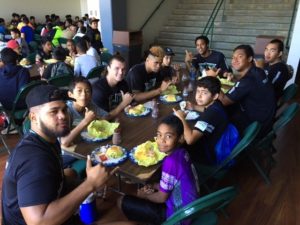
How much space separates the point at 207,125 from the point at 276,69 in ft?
7.01

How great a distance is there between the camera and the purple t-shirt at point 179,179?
172cm

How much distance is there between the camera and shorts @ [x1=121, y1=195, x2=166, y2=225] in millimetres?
1926

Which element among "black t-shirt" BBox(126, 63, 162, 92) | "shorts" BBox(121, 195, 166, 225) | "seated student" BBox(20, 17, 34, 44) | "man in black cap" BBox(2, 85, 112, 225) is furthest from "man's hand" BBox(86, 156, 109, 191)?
"seated student" BBox(20, 17, 34, 44)

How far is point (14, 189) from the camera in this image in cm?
139

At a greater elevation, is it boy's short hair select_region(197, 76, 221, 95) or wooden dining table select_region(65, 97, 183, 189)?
boy's short hair select_region(197, 76, 221, 95)

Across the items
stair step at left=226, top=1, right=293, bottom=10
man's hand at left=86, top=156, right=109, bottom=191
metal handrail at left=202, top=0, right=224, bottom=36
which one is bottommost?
man's hand at left=86, top=156, right=109, bottom=191

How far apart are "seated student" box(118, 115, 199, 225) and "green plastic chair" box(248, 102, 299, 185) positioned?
134cm

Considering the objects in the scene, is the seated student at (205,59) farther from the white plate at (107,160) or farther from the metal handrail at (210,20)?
the metal handrail at (210,20)

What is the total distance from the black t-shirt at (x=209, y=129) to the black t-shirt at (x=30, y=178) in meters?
1.32

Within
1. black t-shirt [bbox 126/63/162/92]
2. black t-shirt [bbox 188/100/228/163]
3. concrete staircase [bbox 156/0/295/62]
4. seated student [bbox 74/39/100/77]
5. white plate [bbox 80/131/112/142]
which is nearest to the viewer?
white plate [bbox 80/131/112/142]

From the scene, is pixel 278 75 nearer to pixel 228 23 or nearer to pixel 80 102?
pixel 80 102

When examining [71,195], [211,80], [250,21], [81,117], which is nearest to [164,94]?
[211,80]

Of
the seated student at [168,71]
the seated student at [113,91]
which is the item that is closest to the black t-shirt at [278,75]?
the seated student at [168,71]

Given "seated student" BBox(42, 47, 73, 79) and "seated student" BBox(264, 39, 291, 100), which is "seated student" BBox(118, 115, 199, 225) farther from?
"seated student" BBox(42, 47, 73, 79)
